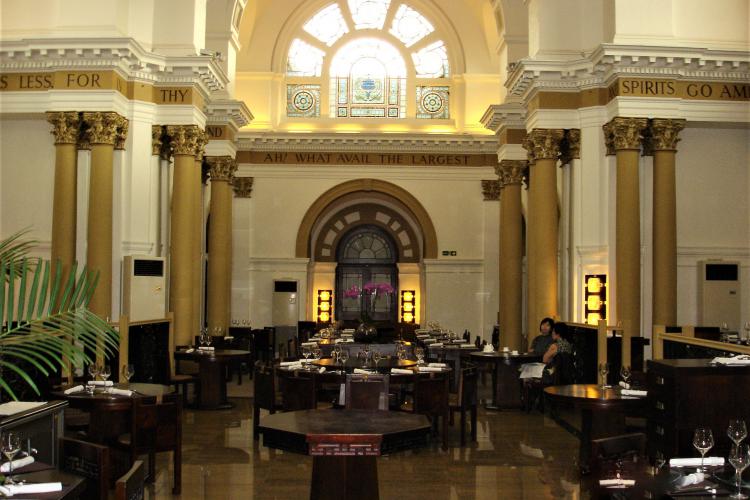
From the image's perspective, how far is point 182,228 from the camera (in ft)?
54.4

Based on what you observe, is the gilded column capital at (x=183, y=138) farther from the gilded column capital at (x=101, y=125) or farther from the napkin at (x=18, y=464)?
the napkin at (x=18, y=464)

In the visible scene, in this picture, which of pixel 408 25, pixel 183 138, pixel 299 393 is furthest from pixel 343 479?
pixel 408 25

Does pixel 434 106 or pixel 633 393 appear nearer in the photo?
pixel 633 393

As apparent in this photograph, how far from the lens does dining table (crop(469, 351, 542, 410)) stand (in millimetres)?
14008

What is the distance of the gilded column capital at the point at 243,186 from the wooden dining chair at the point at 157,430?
17565 millimetres

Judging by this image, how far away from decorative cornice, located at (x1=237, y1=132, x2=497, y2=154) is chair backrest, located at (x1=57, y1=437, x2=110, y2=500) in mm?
20323

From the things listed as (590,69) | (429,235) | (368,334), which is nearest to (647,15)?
(590,69)

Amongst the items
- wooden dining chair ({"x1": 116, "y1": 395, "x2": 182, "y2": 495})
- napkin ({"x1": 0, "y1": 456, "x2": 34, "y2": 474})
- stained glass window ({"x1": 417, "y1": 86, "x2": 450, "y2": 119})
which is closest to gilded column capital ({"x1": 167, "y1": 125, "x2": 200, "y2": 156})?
wooden dining chair ({"x1": 116, "y1": 395, "x2": 182, "y2": 495})

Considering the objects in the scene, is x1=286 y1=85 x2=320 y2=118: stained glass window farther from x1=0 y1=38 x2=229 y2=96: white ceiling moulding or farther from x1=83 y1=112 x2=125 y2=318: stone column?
x1=83 y1=112 x2=125 y2=318: stone column

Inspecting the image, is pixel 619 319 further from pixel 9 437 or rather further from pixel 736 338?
pixel 9 437

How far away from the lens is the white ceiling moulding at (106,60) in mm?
14734

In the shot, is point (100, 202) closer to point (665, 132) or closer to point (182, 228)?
point (182, 228)

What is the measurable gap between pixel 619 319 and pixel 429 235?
1102cm

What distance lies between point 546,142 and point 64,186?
28.6 ft
